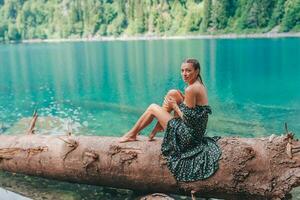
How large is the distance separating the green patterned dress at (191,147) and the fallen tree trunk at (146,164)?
187 millimetres

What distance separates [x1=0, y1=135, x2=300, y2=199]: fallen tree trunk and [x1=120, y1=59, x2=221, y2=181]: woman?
8.5 inches

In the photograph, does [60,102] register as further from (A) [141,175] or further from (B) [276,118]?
(A) [141,175]

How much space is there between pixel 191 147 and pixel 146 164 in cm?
125

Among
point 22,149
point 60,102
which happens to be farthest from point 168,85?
point 22,149

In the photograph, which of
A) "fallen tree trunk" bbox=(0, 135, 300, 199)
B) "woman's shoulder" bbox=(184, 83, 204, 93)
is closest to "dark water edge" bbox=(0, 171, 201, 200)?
"fallen tree trunk" bbox=(0, 135, 300, 199)

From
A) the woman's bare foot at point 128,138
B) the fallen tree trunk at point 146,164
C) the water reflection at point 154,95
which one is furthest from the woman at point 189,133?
the water reflection at point 154,95

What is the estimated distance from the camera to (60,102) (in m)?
32.7

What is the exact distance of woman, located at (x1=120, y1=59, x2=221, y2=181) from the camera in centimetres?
934

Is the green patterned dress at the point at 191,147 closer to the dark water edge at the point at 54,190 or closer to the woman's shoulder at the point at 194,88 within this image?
the woman's shoulder at the point at 194,88

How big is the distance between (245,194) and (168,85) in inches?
1181

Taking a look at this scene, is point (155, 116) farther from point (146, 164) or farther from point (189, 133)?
point (146, 164)

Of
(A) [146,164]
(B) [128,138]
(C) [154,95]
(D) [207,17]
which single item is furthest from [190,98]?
(D) [207,17]

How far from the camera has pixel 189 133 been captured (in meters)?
9.69

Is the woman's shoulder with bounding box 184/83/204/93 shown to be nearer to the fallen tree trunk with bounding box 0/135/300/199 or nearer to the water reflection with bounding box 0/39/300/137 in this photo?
the fallen tree trunk with bounding box 0/135/300/199
